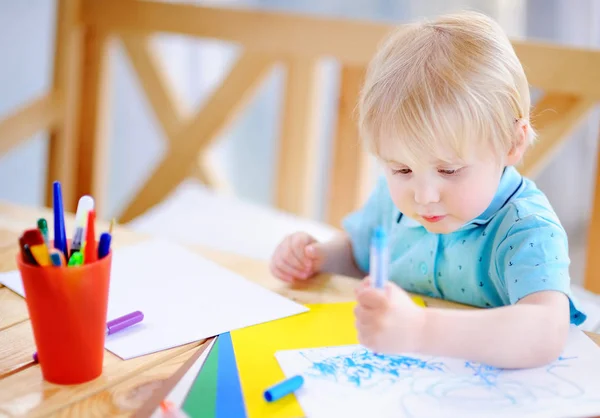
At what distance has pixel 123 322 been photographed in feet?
2.41

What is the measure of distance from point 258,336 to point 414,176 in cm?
23

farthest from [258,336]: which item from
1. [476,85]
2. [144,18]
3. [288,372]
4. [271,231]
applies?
[144,18]

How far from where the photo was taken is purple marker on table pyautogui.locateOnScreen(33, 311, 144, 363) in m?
0.73

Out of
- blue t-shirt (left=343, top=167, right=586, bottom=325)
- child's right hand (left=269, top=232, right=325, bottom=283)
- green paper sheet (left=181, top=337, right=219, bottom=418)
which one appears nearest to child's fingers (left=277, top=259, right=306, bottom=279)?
child's right hand (left=269, top=232, right=325, bottom=283)

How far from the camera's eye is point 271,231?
1.41 metres

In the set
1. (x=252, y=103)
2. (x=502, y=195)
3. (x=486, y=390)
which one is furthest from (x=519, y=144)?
(x=252, y=103)

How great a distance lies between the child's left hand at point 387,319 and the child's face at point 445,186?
0.18 meters

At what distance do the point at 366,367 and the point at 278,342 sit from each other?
4.0 inches

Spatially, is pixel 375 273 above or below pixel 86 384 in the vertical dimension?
above

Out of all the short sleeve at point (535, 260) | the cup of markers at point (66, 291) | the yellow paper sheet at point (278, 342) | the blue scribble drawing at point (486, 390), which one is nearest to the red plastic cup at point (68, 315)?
the cup of markers at point (66, 291)

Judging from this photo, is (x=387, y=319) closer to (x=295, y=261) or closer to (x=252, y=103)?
(x=295, y=261)

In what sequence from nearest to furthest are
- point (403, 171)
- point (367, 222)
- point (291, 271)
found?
point (403, 171) < point (291, 271) < point (367, 222)

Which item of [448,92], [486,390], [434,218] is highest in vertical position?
[448,92]

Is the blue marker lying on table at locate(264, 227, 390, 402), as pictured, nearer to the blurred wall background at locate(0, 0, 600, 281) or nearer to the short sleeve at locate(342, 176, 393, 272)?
the short sleeve at locate(342, 176, 393, 272)
